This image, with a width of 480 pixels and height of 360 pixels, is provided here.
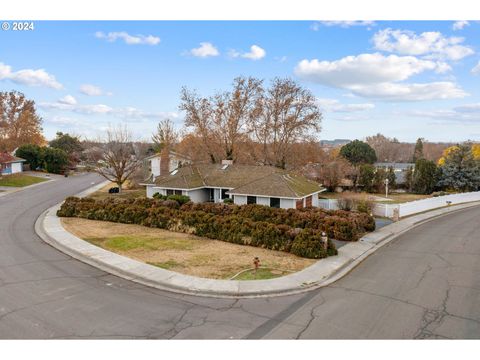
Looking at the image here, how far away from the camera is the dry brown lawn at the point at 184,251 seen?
1434cm

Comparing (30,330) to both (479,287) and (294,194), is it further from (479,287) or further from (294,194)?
(294,194)

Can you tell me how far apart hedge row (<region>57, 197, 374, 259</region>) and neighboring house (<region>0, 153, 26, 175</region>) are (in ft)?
92.8

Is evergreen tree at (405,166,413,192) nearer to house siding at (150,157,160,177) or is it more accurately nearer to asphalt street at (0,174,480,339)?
house siding at (150,157,160,177)

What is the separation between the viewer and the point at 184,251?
16875 millimetres

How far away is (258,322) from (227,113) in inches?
1376

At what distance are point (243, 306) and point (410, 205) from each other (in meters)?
23.3

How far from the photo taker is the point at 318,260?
15609mm

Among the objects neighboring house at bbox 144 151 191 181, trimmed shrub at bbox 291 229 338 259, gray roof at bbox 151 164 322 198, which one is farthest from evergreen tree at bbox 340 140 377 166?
trimmed shrub at bbox 291 229 338 259

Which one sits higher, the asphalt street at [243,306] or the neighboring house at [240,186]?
the neighboring house at [240,186]

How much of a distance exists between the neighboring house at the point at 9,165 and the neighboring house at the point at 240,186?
28030 millimetres

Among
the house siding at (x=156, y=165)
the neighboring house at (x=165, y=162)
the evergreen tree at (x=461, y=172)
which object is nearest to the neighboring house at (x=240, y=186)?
the neighboring house at (x=165, y=162)

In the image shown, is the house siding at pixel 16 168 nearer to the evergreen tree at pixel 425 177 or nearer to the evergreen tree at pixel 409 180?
the evergreen tree at pixel 409 180

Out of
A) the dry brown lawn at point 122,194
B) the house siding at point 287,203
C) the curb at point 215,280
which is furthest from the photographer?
the dry brown lawn at point 122,194

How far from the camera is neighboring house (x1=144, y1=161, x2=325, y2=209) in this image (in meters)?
26.6
